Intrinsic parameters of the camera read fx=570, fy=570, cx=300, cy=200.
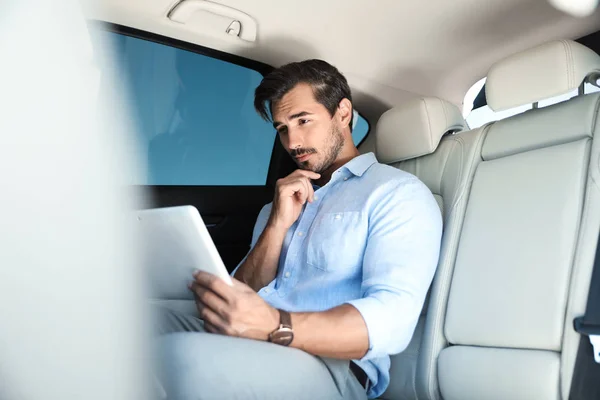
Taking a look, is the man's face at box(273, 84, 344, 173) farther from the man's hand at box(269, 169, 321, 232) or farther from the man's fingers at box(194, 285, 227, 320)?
the man's fingers at box(194, 285, 227, 320)

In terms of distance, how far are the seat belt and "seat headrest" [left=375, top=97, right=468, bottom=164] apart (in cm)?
66

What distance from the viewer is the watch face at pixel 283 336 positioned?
3.34 ft

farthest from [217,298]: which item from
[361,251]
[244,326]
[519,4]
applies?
[519,4]

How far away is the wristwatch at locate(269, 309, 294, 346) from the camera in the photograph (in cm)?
102

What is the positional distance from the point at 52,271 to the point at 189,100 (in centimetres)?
192

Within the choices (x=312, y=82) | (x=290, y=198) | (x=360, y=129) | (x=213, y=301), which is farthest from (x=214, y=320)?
(x=360, y=129)

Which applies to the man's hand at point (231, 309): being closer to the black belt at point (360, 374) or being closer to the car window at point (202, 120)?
the black belt at point (360, 374)

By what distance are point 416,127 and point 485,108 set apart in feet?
1.13

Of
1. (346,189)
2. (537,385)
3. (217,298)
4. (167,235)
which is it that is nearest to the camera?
(167,235)

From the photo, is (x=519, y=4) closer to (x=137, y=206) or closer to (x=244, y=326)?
(x=244, y=326)

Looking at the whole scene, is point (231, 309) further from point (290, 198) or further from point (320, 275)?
point (290, 198)

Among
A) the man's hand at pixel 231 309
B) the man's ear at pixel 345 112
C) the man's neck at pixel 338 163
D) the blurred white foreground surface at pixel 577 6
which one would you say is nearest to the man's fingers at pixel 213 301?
the man's hand at pixel 231 309

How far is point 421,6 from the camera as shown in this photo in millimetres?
1635

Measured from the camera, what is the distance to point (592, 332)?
40.6 inches
